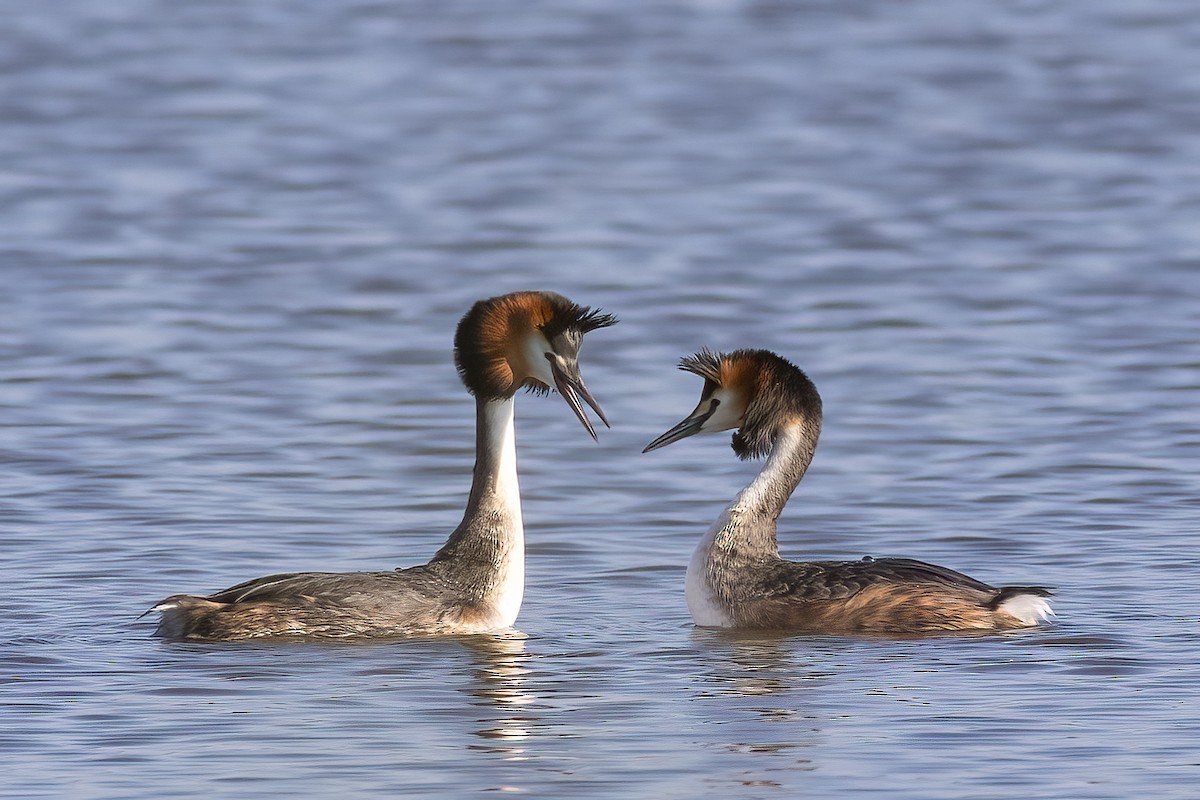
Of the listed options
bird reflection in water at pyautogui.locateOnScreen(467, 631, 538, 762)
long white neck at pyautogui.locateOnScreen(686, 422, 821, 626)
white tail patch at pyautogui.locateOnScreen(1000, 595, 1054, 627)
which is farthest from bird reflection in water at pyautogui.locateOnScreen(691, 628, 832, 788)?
white tail patch at pyautogui.locateOnScreen(1000, 595, 1054, 627)

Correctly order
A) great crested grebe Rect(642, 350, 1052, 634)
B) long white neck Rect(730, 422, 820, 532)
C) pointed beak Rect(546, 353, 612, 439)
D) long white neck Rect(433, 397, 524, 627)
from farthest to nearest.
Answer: long white neck Rect(730, 422, 820, 532), pointed beak Rect(546, 353, 612, 439), long white neck Rect(433, 397, 524, 627), great crested grebe Rect(642, 350, 1052, 634)

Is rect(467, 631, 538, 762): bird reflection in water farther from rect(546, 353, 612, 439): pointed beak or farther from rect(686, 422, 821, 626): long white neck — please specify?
rect(546, 353, 612, 439): pointed beak

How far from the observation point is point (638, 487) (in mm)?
14773

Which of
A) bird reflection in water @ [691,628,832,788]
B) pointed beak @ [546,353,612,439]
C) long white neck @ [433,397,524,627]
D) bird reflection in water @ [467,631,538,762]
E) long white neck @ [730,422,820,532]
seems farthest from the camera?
long white neck @ [730,422,820,532]

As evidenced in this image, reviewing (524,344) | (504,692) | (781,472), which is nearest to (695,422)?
(781,472)

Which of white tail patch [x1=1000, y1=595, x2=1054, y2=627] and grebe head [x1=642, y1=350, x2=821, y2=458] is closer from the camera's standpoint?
white tail patch [x1=1000, y1=595, x2=1054, y2=627]

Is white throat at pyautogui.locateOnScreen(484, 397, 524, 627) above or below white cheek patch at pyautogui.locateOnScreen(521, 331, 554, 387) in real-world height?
below

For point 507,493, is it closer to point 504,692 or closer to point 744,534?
point 744,534

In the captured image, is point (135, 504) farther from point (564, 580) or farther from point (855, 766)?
point (855, 766)

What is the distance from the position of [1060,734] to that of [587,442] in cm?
708

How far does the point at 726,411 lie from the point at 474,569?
64.2 inches

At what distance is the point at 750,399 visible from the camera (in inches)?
482

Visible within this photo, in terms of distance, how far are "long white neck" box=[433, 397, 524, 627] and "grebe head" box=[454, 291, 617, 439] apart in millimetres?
137

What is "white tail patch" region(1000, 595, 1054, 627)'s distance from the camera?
36.0ft
